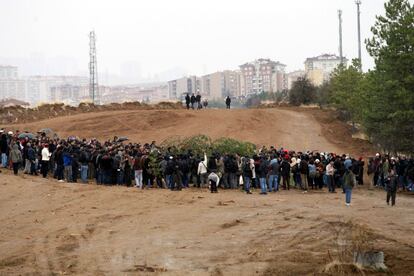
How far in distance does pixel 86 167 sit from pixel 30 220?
697 cm

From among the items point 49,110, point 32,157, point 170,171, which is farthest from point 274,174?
point 49,110

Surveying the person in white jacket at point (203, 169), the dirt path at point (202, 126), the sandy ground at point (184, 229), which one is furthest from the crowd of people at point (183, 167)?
the dirt path at point (202, 126)

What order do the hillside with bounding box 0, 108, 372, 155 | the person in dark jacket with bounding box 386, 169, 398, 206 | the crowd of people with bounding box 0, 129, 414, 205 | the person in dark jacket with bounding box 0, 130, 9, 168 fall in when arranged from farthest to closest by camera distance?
the hillside with bounding box 0, 108, 372, 155 → the person in dark jacket with bounding box 0, 130, 9, 168 → the crowd of people with bounding box 0, 129, 414, 205 → the person in dark jacket with bounding box 386, 169, 398, 206

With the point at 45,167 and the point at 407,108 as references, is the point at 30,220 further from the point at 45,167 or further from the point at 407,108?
Result: the point at 407,108

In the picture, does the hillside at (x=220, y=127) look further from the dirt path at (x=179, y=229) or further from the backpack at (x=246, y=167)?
the dirt path at (x=179, y=229)

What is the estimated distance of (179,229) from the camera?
18.2 meters

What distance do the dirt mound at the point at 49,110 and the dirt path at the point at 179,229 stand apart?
29.3 meters

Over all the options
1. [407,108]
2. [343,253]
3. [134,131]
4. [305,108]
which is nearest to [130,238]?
[343,253]

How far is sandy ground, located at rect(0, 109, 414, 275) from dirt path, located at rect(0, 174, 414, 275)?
0.03 meters

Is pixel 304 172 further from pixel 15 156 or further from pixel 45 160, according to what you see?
pixel 15 156

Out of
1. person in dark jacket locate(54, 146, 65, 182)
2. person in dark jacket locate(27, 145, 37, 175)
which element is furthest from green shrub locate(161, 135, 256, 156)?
person in dark jacket locate(27, 145, 37, 175)

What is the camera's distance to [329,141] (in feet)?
145

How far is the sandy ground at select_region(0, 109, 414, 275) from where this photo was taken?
46.1 ft

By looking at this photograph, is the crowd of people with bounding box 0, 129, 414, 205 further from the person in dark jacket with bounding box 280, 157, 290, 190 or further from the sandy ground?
the sandy ground
